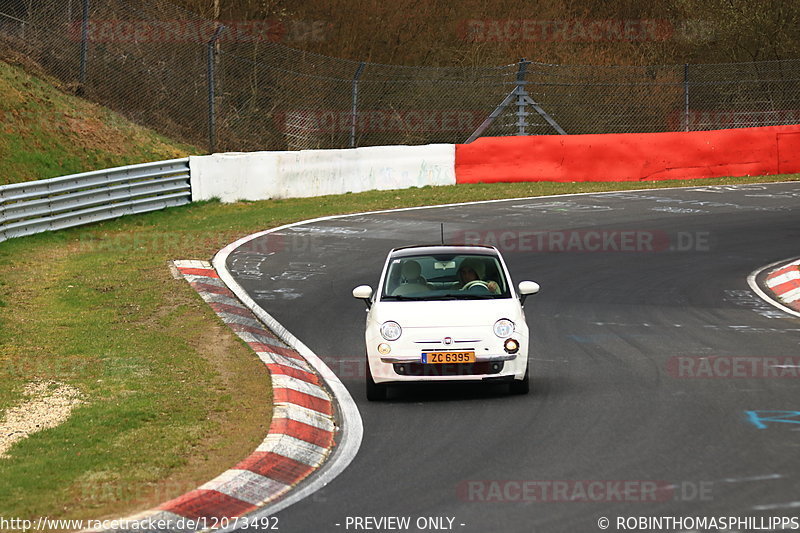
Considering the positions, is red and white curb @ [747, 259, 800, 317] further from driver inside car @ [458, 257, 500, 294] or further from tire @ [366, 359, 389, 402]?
tire @ [366, 359, 389, 402]

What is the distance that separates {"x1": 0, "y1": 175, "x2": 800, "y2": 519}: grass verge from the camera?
775cm

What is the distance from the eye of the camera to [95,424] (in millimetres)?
9156

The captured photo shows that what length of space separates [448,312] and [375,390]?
3.08 feet

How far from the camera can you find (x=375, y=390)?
10297mm

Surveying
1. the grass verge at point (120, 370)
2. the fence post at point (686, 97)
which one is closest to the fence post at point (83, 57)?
the grass verge at point (120, 370)

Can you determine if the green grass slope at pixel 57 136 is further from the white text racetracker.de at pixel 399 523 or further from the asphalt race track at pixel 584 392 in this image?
the white text racetracker.de at pixel 399 523

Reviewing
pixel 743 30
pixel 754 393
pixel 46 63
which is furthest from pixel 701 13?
pixel 754 393

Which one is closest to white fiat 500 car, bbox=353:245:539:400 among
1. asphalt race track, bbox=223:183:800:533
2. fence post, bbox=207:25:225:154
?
asphalt race track, bbox=223:183:800:533

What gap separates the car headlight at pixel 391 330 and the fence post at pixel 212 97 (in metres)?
15.5

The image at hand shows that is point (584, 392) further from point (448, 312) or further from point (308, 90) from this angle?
point (308, 90)

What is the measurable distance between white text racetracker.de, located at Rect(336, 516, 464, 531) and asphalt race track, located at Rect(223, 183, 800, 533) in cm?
2

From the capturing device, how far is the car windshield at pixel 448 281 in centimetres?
1092

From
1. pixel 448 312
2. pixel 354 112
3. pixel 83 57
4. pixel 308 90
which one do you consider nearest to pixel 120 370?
pixel 448 312

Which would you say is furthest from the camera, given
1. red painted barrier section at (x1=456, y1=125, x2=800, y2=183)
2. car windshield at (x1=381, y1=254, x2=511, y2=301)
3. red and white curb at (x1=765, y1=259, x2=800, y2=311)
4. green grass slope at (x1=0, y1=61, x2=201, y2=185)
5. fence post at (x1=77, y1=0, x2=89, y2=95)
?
red painted barrier section at (x1=456, y1=125, x2=800, y2=183)
